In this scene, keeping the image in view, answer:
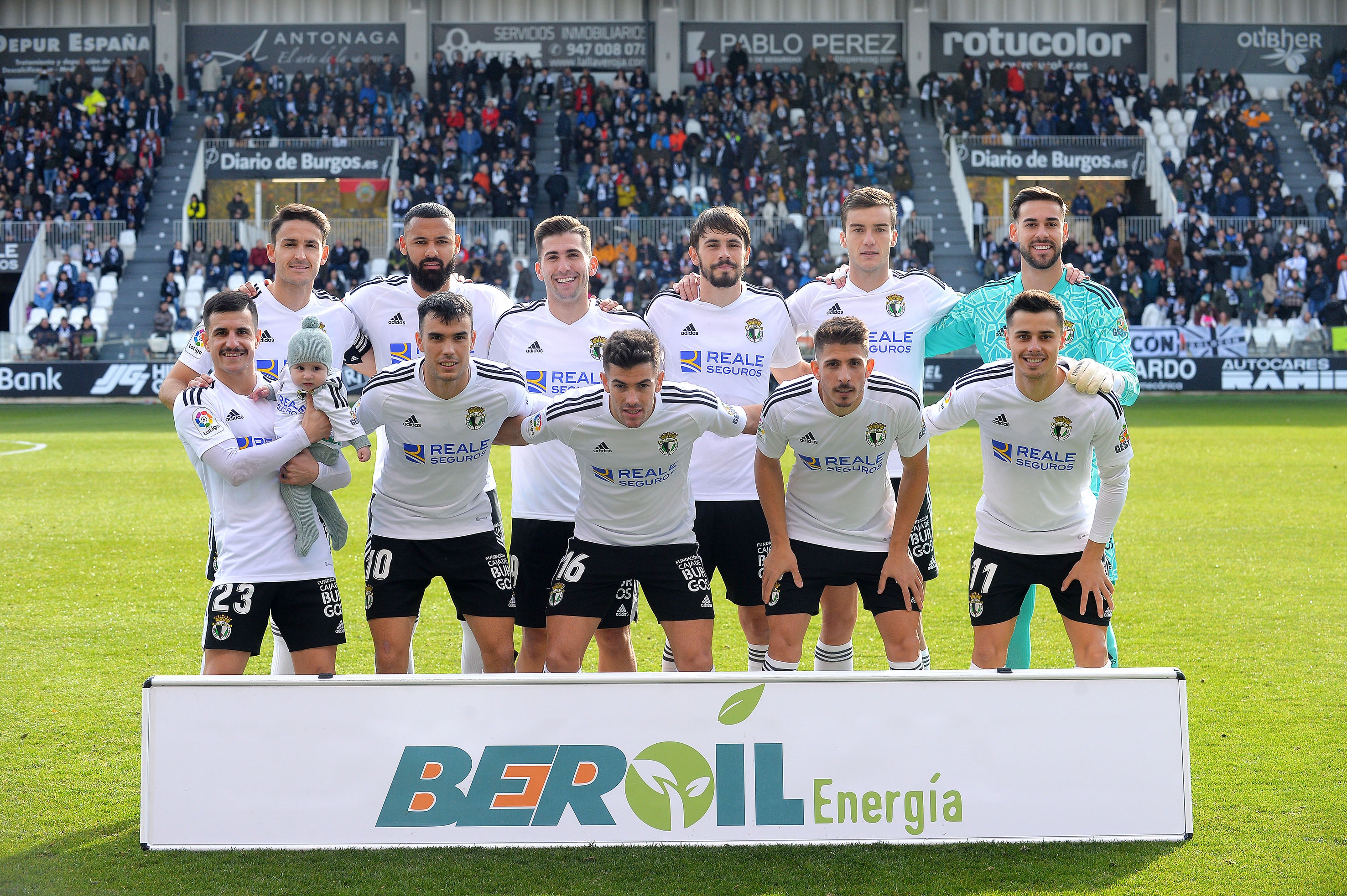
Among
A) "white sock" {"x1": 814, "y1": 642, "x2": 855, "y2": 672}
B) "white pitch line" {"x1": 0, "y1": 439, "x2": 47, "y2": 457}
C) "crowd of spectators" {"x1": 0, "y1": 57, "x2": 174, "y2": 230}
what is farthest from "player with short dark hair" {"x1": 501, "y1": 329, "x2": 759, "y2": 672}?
"crowd of spectators" {"x1": 0, "y1": 57, "x2": 174, "y2": 230}

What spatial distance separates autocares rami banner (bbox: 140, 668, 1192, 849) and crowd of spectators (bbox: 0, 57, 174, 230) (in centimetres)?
2982

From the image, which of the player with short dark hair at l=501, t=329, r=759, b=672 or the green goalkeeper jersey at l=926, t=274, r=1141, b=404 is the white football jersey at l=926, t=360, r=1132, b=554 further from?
the player with short dark hair at l=501, t=329, r=759, b=672

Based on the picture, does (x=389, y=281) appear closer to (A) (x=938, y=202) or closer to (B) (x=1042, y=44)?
(A) (x=938, y=202)

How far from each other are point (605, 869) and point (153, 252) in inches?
1179

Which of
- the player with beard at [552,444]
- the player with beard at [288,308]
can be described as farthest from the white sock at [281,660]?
the player with beard at [552,444]

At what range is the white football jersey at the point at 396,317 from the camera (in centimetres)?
556

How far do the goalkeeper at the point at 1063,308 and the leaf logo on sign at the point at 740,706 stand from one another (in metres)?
1.85

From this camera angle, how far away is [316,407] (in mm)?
4590

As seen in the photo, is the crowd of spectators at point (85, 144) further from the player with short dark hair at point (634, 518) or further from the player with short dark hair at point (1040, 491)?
the player with short dark hair at point (1040, 491)

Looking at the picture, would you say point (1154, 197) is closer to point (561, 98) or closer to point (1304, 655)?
point (561, 98)

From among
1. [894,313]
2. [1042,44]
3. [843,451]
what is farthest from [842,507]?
[1042,44]

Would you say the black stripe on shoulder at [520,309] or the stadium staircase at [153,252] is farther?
the stadium staircase at [153,252]

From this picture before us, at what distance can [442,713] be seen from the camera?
4.02 meters

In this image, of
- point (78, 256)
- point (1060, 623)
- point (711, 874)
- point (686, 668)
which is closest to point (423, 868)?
point (711, 874)
